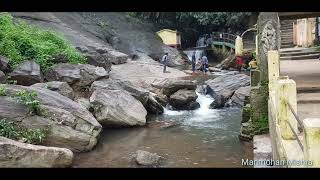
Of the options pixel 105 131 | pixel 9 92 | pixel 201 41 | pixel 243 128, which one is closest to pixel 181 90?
pixel 105 131

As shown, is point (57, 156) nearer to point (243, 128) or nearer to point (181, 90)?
point (243, 128)

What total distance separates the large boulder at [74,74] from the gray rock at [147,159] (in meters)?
7.01

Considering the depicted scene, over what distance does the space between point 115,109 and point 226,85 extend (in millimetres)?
7572

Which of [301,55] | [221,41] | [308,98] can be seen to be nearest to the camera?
[308,98]

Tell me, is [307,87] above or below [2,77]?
below

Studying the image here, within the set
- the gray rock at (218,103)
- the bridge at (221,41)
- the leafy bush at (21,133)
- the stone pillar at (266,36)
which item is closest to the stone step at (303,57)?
the gray rock at (218,103)

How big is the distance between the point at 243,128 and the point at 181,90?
23.9ft

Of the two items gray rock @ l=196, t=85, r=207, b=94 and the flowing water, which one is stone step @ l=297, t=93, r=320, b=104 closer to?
the flowing water

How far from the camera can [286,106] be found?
25.3 feet

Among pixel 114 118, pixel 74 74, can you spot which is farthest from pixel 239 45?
pixel 114 118

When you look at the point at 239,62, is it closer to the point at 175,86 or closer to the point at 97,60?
the point at 175,86

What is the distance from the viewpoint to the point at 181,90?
19859mm

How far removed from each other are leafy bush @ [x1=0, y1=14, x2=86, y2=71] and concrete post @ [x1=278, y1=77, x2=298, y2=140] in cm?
1282

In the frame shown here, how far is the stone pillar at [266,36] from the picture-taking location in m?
12.2
